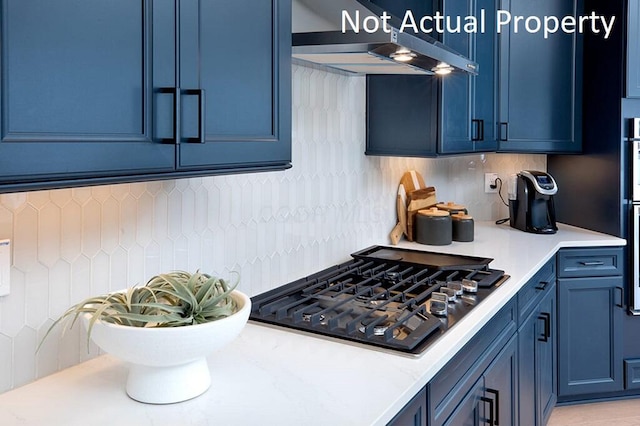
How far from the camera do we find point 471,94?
291cm

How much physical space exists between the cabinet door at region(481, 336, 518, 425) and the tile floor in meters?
1.00

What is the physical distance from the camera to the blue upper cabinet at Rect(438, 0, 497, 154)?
105 inches

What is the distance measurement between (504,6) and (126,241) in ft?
8.33

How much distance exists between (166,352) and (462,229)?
2161mm

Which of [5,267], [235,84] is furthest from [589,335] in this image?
[5,267]

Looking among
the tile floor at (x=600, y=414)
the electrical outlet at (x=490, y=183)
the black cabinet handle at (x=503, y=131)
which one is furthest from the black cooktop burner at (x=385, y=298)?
the electrical outlet at (x=490, y=183)

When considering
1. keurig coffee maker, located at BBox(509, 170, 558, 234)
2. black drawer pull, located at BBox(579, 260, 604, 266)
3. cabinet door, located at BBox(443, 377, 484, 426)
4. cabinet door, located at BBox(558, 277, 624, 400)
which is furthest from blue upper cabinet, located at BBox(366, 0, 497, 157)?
cabinet door, located at BBox(443, 377, 484, 426)

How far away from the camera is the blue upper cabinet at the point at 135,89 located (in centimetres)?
85

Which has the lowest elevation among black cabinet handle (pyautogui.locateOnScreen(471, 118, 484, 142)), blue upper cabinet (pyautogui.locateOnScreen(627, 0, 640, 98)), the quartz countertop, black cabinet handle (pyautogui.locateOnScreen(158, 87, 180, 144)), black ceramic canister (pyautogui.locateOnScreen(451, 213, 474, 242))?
the quartz countertop

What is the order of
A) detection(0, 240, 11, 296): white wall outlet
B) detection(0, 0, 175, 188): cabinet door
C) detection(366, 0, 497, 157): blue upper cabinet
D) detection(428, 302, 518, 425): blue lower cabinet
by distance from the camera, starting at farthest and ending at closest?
detection(366, 0, 497, 157): blue upper cabinet
detection(428, 302, 518, 425): blue lower cabinet
detection(0, 240, 11, 296): white wall outlet
detection(0, 0, 175, 188): cabinet door

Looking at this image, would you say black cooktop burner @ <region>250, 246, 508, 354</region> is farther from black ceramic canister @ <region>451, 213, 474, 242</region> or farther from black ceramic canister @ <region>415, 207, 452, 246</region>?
black ceramic canister @ <region>451, 213, 474, 242</region>

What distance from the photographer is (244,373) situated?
1.33m

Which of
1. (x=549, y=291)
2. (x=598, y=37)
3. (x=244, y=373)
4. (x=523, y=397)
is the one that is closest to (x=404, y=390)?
(x=244, y=373)

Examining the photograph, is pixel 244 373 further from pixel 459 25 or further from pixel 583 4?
pixel 583 4
